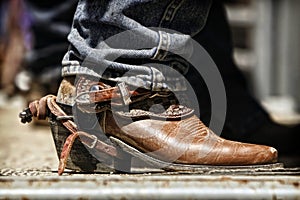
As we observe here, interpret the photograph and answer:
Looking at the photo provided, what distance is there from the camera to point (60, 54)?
85.2 inches

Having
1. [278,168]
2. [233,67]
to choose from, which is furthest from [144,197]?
[233,67]

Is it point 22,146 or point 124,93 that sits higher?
point 124,93

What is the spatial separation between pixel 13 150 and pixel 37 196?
2.37 feet

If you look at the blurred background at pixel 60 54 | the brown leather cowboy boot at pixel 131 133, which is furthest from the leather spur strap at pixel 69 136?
the blurred background at pixel 60 54

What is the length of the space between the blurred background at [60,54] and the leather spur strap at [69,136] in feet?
0.55

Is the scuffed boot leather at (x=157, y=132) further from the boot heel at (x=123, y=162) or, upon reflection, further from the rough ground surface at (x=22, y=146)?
the rough ground surface at (x=22, y=146)

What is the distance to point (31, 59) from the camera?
2260 mm

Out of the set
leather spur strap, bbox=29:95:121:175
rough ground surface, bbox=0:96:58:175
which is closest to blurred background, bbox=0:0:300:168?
rough ground surface, bbox=0:96:58:175

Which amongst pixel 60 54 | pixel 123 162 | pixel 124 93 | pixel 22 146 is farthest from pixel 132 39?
pixel 60 54

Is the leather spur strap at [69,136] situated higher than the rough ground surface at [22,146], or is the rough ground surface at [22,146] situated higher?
the leather spur strap at [69,136]

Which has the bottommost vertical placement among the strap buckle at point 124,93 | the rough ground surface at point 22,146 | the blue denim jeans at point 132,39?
the rough ground surface at point 22,146

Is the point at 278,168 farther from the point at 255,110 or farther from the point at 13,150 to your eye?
the point at 13,150

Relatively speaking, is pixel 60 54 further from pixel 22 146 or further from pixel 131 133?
pixel 131 133

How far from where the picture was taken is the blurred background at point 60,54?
2.08 metres
